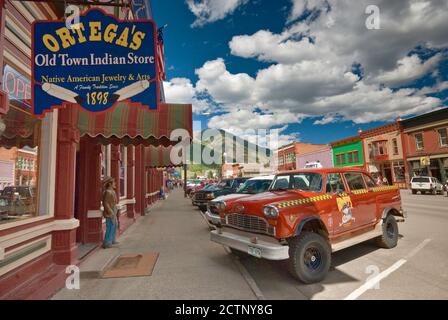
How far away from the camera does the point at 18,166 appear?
520 centimetres

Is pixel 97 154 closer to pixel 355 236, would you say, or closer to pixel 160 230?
pixel 160 230

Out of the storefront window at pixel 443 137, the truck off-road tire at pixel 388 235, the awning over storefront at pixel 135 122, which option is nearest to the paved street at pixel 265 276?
the truck off-road tire at pixel 388 235

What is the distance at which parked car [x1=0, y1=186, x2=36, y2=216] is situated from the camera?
4.70 metres

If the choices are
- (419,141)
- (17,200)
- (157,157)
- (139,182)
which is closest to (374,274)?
(17,200)

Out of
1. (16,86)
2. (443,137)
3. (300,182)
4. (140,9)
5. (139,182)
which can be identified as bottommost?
(300,182)

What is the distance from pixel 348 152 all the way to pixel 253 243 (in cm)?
4566

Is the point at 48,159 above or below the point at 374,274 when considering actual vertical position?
above

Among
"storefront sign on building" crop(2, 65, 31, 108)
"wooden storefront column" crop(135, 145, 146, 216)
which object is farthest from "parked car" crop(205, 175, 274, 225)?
"wooden storefront column" crop(135, 145, 146, 216)

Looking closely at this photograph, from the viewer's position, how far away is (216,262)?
6.39 metres

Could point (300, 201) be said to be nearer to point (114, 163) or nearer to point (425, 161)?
point (114, 163)

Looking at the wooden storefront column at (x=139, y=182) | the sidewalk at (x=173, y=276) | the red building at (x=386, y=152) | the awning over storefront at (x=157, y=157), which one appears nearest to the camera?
the sidewalk at (x=173, y=276)

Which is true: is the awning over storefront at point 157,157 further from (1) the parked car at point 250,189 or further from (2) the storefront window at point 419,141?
(2) the storefront window at point 419,141

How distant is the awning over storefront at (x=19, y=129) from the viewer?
15.9ft

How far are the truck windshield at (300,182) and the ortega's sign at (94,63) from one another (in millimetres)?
3514
